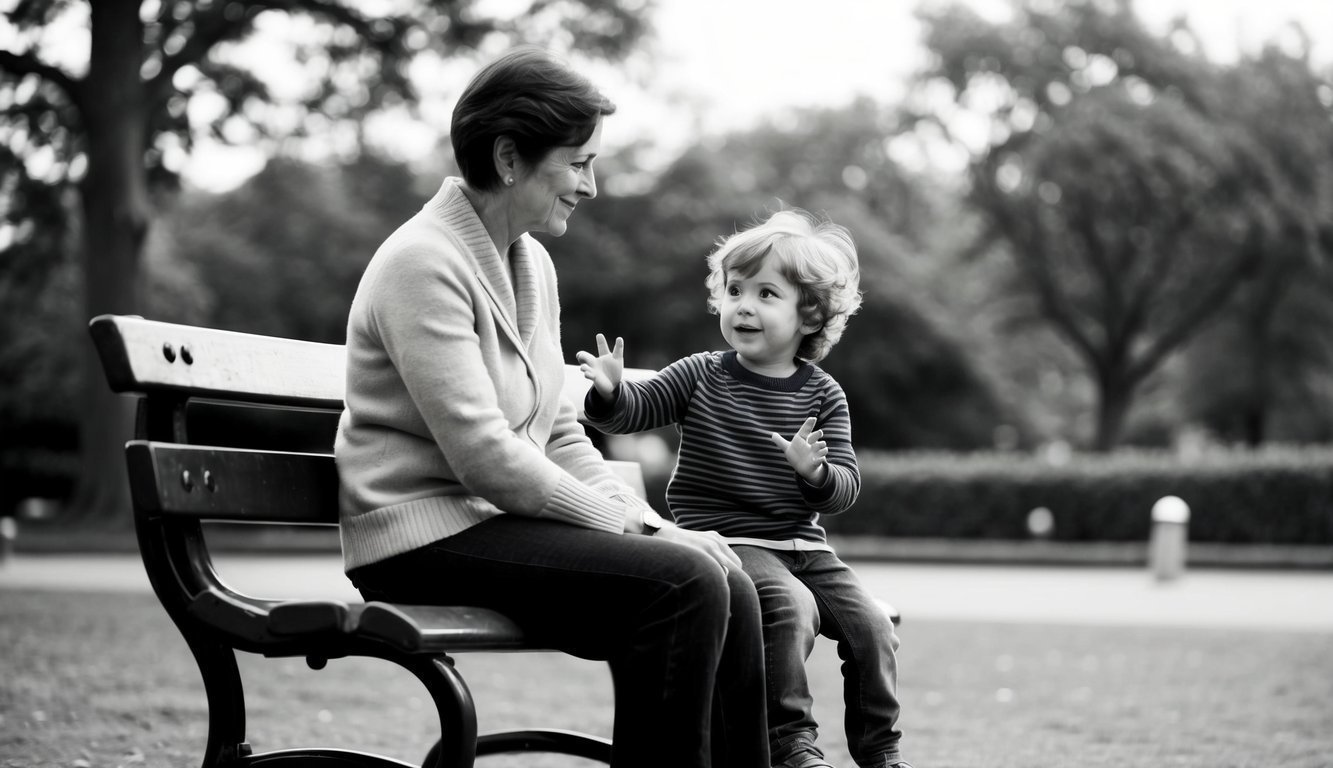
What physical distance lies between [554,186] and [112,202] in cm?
1639

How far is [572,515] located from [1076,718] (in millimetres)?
3836

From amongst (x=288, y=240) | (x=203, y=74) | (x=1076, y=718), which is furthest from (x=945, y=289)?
(x=1076, y=718)

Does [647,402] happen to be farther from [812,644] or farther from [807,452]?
[812,644]

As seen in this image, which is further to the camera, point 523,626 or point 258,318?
point 258,318

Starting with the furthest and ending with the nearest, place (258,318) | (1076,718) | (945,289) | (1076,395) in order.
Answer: (1076,395), (945,289), (258,318), (1076,718)

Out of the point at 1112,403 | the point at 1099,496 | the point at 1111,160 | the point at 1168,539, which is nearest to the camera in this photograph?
the point at 1168,539

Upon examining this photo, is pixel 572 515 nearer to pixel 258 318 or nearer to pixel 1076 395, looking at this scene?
pixel 258 318

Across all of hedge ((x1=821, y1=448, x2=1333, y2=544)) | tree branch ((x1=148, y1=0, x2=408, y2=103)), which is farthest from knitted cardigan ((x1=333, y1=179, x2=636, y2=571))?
hedge ((x1=821, y1=448, x2=1333, y2=544))

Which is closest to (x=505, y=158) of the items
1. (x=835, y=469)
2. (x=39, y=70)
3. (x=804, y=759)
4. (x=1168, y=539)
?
(x=835, y=469)

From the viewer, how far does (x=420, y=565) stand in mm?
2771

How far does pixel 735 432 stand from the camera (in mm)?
3338

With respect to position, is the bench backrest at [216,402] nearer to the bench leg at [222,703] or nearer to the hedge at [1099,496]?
the bench leg at [222,703]

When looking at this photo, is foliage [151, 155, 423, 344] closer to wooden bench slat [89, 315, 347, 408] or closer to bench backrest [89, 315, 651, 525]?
wooden bench slat [89, 315, 347, 408]

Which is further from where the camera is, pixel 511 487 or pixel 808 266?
pixel 808 266
